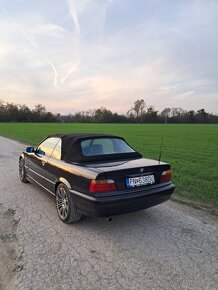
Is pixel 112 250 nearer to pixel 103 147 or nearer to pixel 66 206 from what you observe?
pixel 66 206

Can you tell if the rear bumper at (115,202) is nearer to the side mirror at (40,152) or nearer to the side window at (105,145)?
the side window at (105,145)

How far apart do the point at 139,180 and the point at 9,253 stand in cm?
197

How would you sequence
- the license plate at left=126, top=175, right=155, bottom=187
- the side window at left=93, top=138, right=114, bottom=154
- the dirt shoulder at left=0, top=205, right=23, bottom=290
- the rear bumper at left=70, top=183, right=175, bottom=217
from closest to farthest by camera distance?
the dirt shoulder at left=0, top=205, right=23, bottom=290, the rear bumper at left=70, top=183, right=175, bottom=217, the license plate at left=126, top=175, right=155, bottom=187, the side window at left=93, top=138, right=114, bottom=154

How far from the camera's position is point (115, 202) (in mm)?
3387

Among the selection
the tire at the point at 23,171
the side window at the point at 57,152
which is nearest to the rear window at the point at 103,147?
the side window at the point at 57,152

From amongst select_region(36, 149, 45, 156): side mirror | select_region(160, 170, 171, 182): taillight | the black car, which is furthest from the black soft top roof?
select_region(36, 149, 45, 156): side mirror

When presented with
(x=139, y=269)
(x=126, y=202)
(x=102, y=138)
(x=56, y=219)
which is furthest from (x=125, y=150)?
(x=139, y=269)

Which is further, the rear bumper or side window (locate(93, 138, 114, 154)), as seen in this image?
side window (locate(93, 138, 114, 154))

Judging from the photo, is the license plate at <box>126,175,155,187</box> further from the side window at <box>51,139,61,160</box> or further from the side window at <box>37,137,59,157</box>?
the side window at <box>37,137,59,157</box>

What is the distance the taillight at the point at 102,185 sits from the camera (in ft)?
11.1

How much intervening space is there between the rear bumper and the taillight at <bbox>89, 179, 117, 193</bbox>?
0.35 ft

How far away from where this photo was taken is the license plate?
11.8 ft

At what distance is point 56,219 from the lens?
4.10m

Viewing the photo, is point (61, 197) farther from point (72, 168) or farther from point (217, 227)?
point (217, 227)
